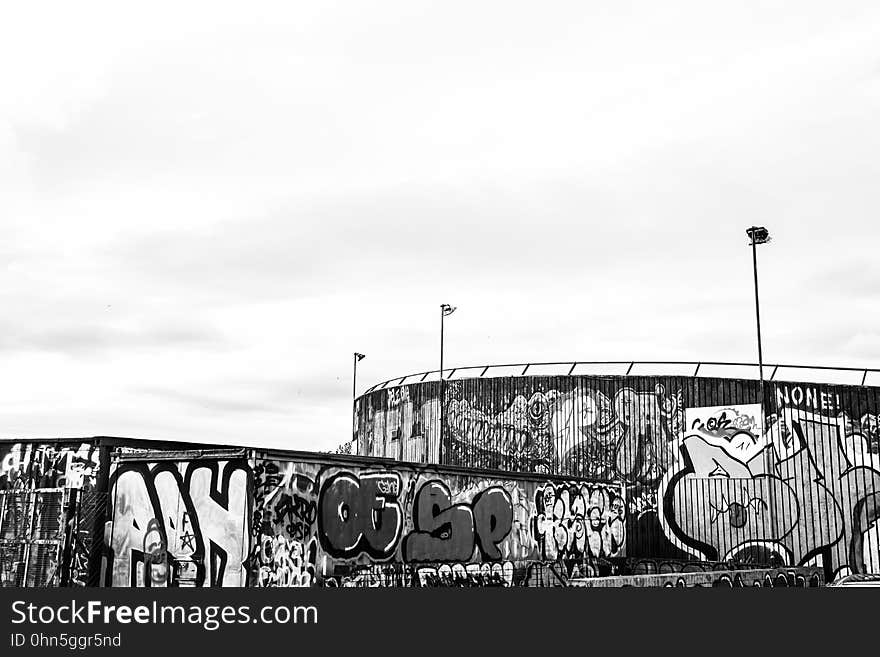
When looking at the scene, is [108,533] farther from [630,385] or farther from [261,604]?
[630,385]

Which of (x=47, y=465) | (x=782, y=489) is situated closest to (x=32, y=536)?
(x=47, y=465)

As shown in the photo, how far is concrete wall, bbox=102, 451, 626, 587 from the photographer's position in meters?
18.4

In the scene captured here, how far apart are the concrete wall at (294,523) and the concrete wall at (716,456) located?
34.6 feet

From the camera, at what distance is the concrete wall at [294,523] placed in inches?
723

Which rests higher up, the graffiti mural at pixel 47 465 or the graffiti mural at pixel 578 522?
the graffiti mural at pixel 47 465

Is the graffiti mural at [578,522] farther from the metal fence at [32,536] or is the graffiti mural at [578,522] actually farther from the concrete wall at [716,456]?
the metal fence at [32,536]

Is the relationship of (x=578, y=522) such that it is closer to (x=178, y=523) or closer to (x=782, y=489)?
(x=782, y=489)

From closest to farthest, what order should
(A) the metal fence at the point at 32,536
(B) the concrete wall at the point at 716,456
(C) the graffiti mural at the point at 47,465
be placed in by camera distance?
(A) the metal fence at the point at 32,536 < (C) the graffiti mural at the point at 47,465 < (B) the concrete wall at the point at 716,456

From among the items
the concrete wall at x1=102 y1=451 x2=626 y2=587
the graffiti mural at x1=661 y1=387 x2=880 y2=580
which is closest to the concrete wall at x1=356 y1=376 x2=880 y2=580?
the graffiti mural at x1=661 y1=387 x2=880 y2=580

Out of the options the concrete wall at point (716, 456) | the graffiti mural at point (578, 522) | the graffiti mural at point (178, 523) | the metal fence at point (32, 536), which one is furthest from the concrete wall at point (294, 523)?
the concrete wall at point (716, 456)

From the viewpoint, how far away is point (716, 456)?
32062 millimetres

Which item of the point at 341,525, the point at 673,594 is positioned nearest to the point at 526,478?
the point at 341,525

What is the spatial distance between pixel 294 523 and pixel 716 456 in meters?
18.0

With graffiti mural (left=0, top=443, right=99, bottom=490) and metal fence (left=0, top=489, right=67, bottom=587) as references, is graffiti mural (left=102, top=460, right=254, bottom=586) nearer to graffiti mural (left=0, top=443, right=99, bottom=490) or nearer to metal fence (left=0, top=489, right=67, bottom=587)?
graffiti mural (left=0, top=443, right=99, bottom=490)
